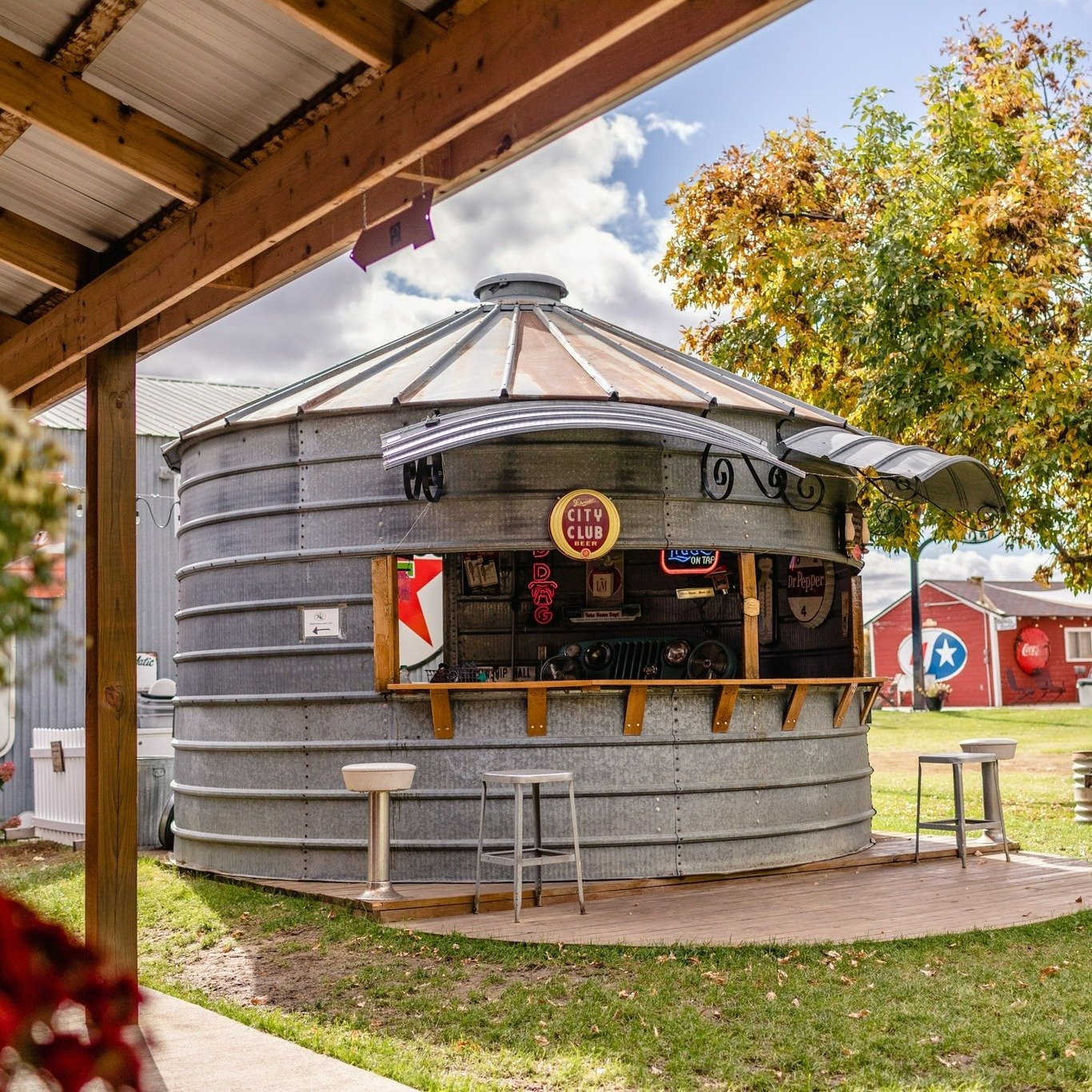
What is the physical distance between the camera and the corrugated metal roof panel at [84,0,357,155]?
3.91 m

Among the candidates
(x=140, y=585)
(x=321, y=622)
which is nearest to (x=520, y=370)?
(x=321, y=622)

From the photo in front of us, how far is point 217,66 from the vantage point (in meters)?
4.23

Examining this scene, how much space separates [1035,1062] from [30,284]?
17.9 ft

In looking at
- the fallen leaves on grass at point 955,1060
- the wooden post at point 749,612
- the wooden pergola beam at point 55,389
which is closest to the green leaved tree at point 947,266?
the wooden post at point 749,612

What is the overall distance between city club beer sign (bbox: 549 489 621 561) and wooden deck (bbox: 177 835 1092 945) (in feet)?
7.40

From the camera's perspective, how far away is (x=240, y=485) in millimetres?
9891

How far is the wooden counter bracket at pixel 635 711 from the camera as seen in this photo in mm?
8742

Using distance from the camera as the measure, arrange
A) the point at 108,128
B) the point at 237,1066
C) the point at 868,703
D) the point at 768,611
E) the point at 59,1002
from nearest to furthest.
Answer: the point at 59,1002 < the point at 108,128 < the point at 237,1066 < the point at 868,703 < the point at 768,611

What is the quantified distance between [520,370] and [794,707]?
126 inches

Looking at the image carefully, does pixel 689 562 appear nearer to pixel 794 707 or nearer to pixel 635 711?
pixel 794 707

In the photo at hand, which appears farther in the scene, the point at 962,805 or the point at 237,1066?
the point at 962,805

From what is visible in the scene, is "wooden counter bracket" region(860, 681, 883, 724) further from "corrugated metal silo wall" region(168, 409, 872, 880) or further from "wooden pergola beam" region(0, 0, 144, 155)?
"wooden pergola beam" region(0, 0, 144, 155)

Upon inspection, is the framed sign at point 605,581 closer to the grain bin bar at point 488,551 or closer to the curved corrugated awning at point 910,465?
the grain bin bar at point 488,551

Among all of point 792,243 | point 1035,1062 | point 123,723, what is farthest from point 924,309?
point 123,723
